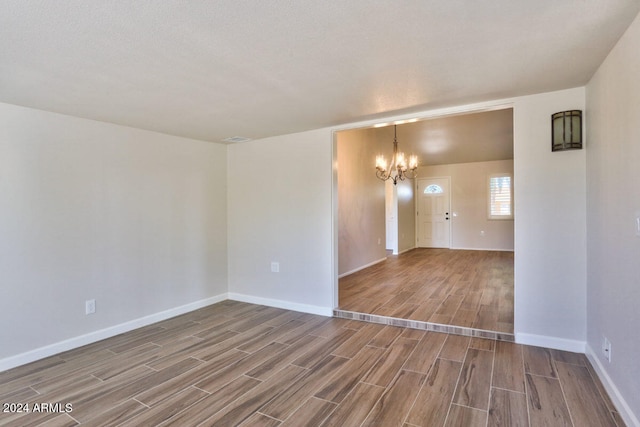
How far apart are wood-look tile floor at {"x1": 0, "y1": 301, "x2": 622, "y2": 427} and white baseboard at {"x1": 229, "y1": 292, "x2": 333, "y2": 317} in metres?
0.55

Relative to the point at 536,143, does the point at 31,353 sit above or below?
below

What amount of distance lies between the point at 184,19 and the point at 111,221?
8.66 feet

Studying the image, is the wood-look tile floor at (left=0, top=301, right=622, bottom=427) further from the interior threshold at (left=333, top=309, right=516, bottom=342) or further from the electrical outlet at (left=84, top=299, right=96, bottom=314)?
the electrical outlet at (left=84, top=299, right=96, bottom=314)

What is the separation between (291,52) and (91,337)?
131 inches

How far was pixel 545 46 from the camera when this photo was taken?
80.0 inches

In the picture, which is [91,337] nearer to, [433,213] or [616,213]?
[616,213]

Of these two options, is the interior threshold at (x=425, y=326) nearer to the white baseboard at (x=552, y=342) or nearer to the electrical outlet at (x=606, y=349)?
the white baseboard at (x=552, y=342)

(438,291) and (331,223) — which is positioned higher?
(331,223)

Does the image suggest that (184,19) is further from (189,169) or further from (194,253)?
(194,253)

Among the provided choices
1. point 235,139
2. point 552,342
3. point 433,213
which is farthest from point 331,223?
point 433,213

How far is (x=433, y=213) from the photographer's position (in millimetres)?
9891

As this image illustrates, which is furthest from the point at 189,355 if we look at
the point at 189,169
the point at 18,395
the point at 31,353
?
the point at 189,169

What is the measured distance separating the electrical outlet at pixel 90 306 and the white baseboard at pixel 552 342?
13.6 ft

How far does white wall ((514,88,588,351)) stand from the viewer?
284cm
